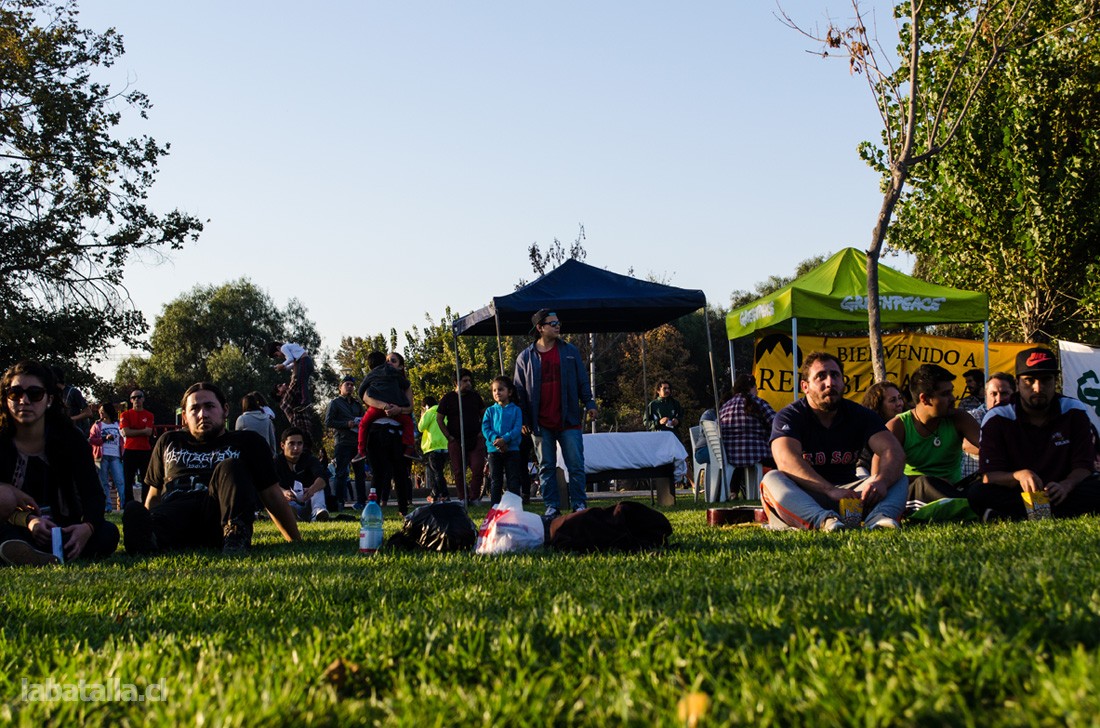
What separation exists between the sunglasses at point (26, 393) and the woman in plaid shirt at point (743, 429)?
28.4 feet

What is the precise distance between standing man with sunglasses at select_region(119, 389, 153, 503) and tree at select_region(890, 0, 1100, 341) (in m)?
17.3

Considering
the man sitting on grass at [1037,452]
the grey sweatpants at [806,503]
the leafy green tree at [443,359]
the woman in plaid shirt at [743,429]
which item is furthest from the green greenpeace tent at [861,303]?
the leafy green tree at [443,359]

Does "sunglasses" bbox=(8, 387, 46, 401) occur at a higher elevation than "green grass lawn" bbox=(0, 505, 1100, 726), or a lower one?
higher

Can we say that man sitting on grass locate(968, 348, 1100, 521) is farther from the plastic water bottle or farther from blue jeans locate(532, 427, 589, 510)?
blue jeans locate(532, 427, 589, 510)

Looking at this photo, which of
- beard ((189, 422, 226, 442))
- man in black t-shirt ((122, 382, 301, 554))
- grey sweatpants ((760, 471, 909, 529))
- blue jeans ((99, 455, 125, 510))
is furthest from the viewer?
blue jeans ((99, 455, 125, 510))

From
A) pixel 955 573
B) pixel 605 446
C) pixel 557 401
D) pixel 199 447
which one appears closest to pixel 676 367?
pixel 605 446

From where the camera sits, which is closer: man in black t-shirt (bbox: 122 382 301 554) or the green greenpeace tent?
man in black t-shirt (bbox: 122 382 301 554)

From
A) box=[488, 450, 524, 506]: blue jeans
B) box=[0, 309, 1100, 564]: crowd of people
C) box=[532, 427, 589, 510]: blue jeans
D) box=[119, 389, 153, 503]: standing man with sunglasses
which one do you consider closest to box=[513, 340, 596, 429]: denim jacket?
box=[532, 427, 589, 510]: blue jeans

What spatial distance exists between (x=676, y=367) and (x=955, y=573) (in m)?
52.2

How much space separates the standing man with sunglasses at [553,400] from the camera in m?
11.0

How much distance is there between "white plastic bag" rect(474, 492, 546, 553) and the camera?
635 centimetres

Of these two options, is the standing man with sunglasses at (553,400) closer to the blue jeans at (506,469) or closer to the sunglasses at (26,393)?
the blue jeans at (506,469)

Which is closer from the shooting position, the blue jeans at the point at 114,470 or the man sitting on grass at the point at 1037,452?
the man sitting on grass at the point at 1037,452

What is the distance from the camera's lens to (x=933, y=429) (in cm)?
835
